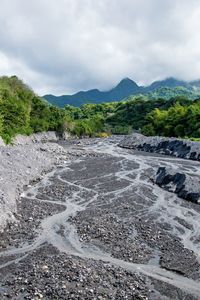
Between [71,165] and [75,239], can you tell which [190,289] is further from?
[71,165]

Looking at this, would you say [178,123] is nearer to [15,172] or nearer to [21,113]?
[21,113]

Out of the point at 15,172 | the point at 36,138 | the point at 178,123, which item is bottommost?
the point at 15,172

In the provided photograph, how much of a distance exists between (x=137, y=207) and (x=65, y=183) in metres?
12.8

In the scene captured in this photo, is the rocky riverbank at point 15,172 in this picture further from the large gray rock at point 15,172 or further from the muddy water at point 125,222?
the muddy water at point 125,222

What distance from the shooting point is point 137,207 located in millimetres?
35125

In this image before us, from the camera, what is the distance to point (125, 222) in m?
29.7

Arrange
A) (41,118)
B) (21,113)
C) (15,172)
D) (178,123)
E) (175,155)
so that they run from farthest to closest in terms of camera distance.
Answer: (178,123), (41,118), (21,113), (175,155), (15,172)

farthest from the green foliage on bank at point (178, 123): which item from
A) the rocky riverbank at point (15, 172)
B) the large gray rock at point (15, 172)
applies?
the large gray rock at point (15, 172)

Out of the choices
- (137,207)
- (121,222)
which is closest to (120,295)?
(121,222)

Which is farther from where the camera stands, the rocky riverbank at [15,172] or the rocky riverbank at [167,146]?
the rocky riverbank at [167,146]

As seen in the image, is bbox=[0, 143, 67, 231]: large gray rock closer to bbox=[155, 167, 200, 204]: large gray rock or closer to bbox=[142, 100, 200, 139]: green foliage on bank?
bbox=[155, 167, 200, 204]: large gray rock

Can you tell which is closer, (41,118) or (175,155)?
(175,155)

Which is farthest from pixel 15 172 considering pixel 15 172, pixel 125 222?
pixel 125 222

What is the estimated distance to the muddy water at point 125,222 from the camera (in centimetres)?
2212
